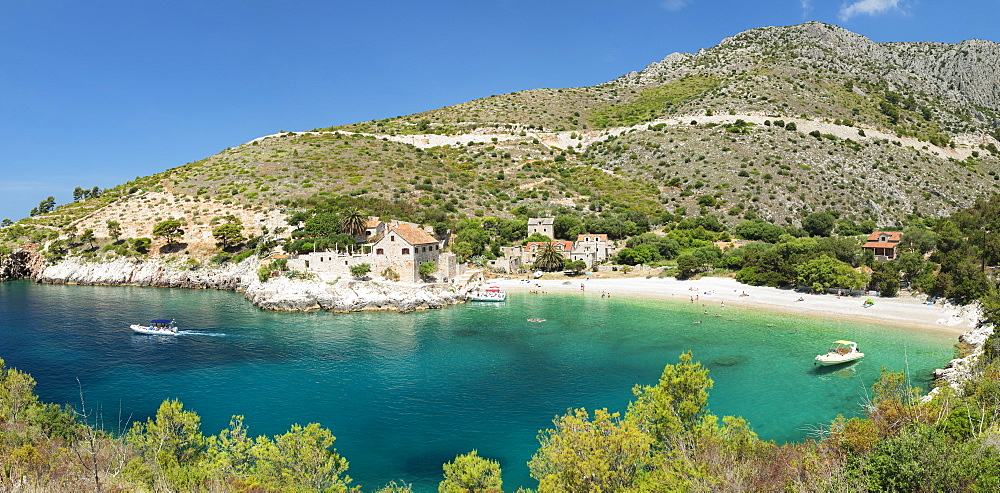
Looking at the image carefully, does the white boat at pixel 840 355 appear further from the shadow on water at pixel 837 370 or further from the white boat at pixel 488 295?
the white boat at pixel 488 295

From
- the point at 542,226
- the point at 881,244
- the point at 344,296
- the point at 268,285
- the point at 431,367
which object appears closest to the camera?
the point at 431,367

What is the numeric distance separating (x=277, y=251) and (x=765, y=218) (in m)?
Result: 75.9

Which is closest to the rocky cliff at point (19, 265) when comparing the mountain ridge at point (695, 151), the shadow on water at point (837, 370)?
the mountain ridge at point (695, 151)

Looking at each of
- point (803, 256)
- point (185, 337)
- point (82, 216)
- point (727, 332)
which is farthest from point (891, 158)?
point (82, 216)

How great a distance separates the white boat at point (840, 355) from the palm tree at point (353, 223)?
48.9 m

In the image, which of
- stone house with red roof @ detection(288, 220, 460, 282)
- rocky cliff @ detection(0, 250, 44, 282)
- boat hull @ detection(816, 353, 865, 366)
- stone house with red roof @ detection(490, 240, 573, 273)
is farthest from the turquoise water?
rocky cliff @ detection(0, 250, 44, 282)

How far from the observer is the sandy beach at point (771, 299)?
3850 centimetres

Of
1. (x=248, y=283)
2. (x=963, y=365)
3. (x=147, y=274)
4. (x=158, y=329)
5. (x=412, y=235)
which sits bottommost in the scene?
(x=963, y=365)

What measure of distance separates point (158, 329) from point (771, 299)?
177 feet

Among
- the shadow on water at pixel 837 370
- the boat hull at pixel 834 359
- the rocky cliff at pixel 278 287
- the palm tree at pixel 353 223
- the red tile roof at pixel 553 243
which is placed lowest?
the shadow on water at pixel 837 370

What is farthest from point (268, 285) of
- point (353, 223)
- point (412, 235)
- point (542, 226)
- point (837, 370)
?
point (837, 370)

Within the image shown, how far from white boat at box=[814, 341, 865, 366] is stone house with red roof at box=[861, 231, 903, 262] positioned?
34.8 meters

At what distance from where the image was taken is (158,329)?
122 feet

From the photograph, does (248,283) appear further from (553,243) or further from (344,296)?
(553,243)
